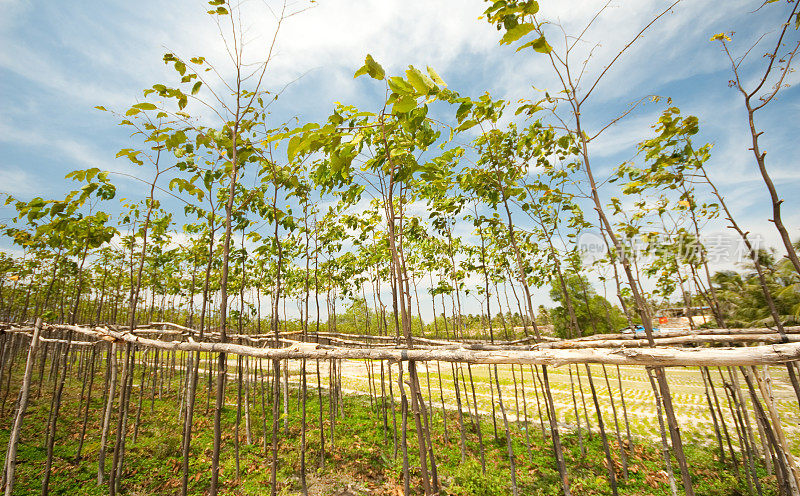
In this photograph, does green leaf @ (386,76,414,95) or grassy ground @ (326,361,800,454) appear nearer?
green leaf @ (386,76,414,95)

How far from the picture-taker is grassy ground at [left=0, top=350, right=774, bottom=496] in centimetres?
654

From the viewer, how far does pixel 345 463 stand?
307 inches

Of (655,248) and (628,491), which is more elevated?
(655,248)

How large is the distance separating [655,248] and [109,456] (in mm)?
13782

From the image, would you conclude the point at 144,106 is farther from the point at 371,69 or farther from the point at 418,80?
the point at 418,80

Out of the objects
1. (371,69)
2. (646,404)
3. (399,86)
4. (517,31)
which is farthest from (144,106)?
(646,404)

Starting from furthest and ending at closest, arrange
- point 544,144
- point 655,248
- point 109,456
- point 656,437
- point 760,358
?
point 656,437 → point 109,456 → point 655,248 → point 544,144 → point 760,358

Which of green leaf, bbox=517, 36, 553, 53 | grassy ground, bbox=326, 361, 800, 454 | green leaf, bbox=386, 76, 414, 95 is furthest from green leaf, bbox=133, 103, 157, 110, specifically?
grassy ground, bbox=326, 361, 800, 454

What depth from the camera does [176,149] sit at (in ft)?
9.75

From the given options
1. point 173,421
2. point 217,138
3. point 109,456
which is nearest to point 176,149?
point 217,138

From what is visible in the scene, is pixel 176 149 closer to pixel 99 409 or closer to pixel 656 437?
pixel 656 437

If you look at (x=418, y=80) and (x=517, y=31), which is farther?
(x=517, y=31)

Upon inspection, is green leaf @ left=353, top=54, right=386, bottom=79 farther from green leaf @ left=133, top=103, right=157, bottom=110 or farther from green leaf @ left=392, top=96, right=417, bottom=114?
green leaf @ left=133, top=103, right=157, bottom=110

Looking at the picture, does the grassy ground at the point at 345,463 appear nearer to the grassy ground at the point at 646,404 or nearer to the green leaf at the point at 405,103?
the grassy ground at the point at 646,404
